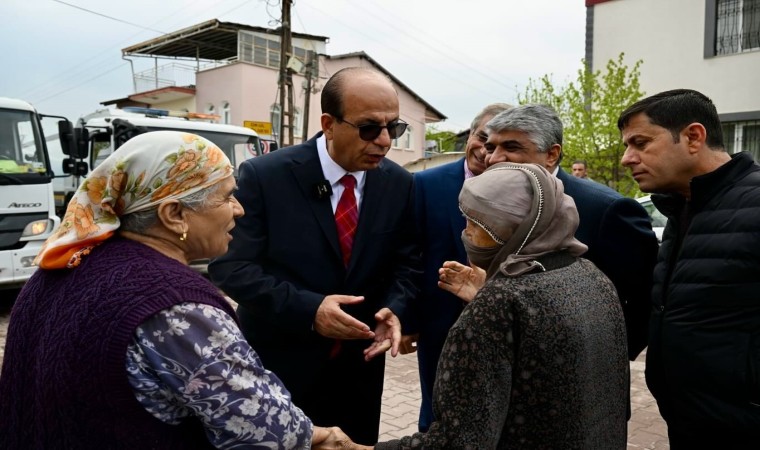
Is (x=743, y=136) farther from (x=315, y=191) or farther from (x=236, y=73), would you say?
(x=236, y=73)

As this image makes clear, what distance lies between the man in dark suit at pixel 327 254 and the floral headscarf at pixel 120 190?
3.01 feet

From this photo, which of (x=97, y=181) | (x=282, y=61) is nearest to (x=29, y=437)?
(x=97, y=181)

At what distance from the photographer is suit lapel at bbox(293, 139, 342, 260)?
2.55 meters

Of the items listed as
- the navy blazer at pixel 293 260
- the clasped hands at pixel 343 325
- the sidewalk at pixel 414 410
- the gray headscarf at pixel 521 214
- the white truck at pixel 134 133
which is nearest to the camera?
the gray headscarf at pixel 521 214

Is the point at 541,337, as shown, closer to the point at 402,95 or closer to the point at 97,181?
the point at 97,181

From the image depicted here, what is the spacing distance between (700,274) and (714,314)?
15cm

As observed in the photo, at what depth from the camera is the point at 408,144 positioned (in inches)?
1335

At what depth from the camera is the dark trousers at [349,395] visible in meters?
2.62

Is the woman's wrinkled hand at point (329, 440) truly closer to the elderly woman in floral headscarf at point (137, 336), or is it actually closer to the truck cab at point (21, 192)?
the elderly woman in floral headscarf at point (137, 336)

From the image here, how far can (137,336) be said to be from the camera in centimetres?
138

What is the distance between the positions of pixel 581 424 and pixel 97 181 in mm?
1418

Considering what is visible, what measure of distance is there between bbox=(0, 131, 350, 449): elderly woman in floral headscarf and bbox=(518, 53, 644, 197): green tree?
1353 cm

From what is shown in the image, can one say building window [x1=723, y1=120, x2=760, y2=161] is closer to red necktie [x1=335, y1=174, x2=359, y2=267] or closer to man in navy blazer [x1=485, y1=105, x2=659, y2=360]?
man in navy blazer [x1=485, y1=105, x2=659, y2=360]

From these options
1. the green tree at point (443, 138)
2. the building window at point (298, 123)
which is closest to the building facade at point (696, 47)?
the building window at point (298, 123)
